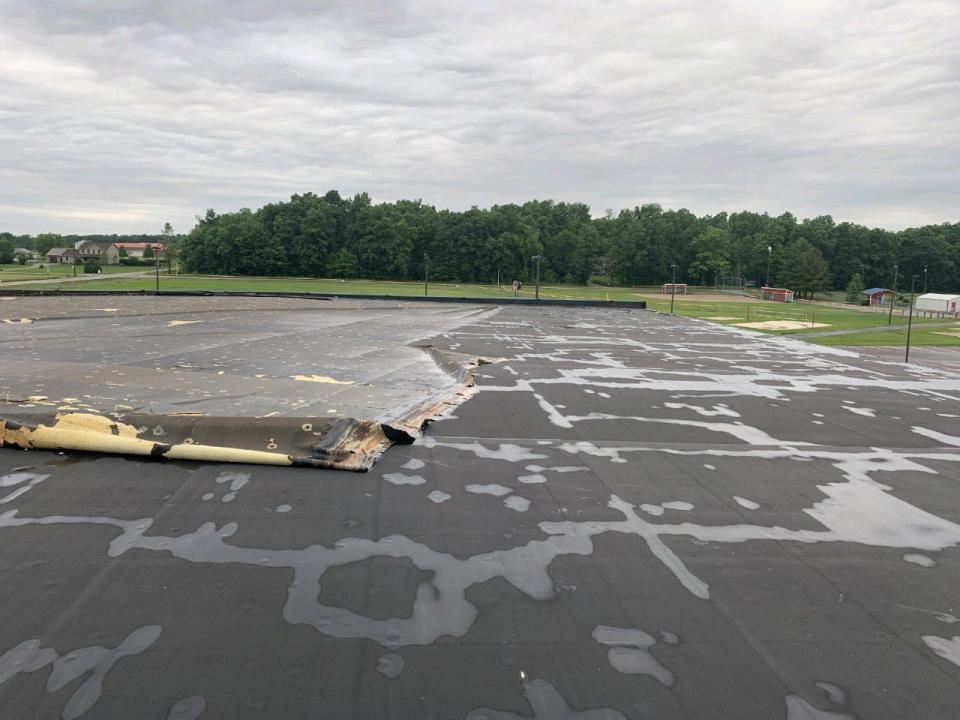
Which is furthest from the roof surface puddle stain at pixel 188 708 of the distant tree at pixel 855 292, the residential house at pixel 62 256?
the residential house at pixel 62 256

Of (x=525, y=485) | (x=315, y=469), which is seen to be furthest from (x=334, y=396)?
(x=525, y=485)

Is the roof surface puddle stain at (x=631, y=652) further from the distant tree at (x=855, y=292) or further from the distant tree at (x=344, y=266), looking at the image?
the distant tree at (x=855, y=292)

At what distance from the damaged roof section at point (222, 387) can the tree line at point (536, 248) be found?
243 feet

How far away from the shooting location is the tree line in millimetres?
96062

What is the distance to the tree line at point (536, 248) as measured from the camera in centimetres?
9606

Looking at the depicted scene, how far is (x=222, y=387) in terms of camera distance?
33.7ft

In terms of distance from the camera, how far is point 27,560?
13.7ft

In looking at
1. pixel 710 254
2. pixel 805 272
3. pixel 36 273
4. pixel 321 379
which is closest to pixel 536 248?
pixel 710 254

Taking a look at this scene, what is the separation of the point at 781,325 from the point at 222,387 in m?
48.9

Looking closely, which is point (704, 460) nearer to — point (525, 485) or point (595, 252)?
point (525, 485)

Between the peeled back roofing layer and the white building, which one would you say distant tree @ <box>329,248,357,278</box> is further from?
the peeled back roofing layer

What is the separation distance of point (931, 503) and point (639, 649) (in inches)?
181

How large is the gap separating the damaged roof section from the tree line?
7406cm

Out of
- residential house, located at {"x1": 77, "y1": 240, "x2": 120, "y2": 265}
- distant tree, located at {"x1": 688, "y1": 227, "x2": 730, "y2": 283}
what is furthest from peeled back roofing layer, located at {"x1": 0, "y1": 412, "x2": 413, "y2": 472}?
residential house, located at {"x1": 77, "y1": 240, "x2": 120, "y2": 265}
